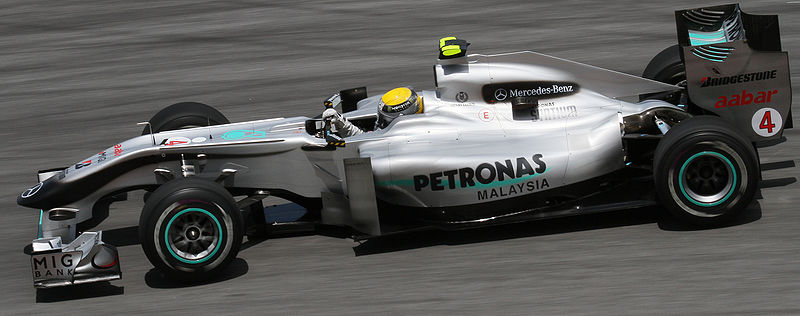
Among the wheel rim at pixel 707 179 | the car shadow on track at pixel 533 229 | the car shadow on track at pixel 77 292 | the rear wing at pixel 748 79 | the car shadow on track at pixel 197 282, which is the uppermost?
the rear wing at pixel 748 79

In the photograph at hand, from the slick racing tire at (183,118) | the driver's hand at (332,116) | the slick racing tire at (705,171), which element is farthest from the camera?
the slick racing tire at (183,118)

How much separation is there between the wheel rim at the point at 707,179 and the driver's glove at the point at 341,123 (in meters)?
2.53

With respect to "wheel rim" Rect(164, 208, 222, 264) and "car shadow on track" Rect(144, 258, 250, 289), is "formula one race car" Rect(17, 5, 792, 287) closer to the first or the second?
"wheel rim" Rect(164, 208, 222, 264)

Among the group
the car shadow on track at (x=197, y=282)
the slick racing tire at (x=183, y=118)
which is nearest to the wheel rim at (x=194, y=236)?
the car shadow on track at (x=197, y=282)

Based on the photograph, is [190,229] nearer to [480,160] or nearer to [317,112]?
[480,160]

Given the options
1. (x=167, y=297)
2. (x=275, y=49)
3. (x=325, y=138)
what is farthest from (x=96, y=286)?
(x=275, y=49)

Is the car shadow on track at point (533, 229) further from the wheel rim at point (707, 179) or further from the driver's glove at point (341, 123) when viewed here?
the driver's glove at point (341, 123)

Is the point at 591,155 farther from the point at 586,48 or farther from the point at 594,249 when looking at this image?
the point at 586,48

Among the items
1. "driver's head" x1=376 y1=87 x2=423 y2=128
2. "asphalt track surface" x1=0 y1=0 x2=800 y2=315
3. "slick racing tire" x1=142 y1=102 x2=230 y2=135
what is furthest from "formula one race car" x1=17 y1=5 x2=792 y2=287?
"slick racing tire" x1=142 y1=102 x2=230 y2=135

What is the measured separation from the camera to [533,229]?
7.21 meters

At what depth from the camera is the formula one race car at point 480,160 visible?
21.8 feet

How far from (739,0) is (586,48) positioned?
3511 mm

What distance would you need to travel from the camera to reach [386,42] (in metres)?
13.8

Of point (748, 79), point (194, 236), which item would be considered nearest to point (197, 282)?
point (194, 236)
